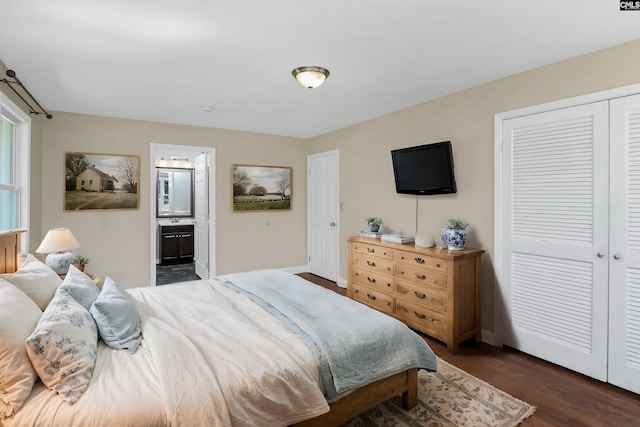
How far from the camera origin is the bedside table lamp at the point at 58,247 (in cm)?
313

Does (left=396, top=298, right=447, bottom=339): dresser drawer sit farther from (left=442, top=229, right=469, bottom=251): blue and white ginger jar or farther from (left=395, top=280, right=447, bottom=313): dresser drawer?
(left=442, top=229, right=469, bottom=251): blue and white ginger jar

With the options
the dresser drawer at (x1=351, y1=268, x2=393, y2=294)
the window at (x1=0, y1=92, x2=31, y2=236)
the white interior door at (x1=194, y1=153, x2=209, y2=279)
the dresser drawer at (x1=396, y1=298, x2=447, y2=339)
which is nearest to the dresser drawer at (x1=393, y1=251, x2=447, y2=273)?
the dresser drawer at (x1=351, y1=268, x2=393, y2=294)

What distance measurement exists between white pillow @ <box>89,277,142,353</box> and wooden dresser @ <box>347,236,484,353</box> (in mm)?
2458

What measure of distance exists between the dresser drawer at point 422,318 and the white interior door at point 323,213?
1877 millimetres

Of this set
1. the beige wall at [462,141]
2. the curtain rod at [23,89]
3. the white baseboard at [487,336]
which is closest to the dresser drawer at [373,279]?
the beige wall at [462,141]

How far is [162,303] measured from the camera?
2.43 meters

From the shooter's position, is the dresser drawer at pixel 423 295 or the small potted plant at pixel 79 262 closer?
the dresser drawer at pixel 423 295

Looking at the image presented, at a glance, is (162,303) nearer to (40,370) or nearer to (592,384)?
(40,370)

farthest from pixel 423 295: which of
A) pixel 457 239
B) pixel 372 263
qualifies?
pixel 372 263

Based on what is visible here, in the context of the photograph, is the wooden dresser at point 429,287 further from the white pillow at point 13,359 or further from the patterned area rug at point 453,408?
the white pillow at point 13,359

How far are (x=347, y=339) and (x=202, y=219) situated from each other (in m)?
4.33

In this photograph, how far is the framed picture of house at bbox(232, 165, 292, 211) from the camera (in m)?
5.27

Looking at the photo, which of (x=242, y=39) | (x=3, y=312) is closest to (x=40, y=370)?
(x=3, y=312)

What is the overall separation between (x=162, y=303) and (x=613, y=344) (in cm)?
336
